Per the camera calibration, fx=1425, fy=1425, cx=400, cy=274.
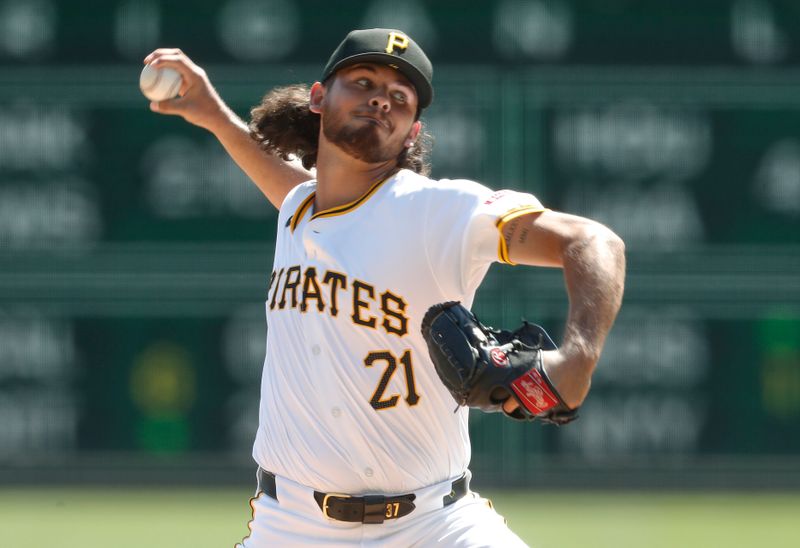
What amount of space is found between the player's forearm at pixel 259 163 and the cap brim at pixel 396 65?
28.5 inches

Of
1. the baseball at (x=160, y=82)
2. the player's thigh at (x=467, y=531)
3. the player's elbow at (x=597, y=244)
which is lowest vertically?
the player's thigh at (x=467, y=531)

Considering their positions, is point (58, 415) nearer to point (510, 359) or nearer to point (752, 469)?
point (752, 469)

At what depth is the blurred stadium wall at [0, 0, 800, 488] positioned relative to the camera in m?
9.04

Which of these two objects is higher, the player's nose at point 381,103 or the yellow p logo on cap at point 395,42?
the yellow p logo on cap at point 395,42

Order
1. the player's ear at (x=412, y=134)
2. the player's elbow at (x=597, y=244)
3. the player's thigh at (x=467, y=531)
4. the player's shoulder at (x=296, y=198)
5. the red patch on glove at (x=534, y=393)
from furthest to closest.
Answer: the player's shoulder at (x=296, y=198)
the player's ear at (x=412, y=134)
the player's thigh at (x=467, y=531)
the player's elbow at (x=597, y=244)
the red patch on glove at (x=534, y=393)

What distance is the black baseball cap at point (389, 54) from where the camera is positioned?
373 cm

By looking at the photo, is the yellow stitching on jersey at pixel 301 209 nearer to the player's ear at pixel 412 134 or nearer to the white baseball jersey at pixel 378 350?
the white baseball jersey at pixel 378 350

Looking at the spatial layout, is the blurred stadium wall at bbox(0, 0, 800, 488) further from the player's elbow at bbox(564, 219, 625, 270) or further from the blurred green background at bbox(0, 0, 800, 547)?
the player's elbow at bbox(564, 219, 625, 270)

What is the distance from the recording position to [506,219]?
328 cm

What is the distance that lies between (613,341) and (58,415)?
3540 mm

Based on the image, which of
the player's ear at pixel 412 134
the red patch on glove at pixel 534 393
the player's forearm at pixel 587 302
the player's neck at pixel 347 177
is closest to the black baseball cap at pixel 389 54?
the player's ear at pixel 412 134

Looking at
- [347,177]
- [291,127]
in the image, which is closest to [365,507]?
[347,177]

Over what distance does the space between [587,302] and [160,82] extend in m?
2.00

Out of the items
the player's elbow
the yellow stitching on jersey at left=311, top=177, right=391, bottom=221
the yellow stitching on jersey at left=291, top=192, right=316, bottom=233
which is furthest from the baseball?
the player's elbow
